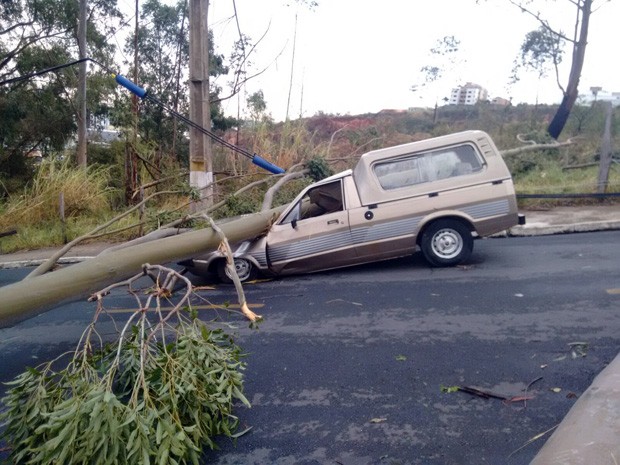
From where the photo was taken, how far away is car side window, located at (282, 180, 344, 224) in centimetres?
1009

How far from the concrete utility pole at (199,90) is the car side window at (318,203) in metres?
2.87

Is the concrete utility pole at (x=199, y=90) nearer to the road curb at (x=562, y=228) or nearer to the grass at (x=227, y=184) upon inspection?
the grass at (x=227, y=184)

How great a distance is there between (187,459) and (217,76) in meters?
18.3

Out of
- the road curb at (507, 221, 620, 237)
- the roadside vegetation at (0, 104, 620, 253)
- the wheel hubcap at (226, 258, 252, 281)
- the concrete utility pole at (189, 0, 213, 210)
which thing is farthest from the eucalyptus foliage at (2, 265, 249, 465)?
the road curb at (507, 221, 620, 237)

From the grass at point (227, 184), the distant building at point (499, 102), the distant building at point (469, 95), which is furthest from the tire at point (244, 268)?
the distant building at point (499, 102)

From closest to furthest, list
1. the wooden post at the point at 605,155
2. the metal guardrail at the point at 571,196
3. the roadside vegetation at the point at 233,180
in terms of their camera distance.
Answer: the wooden post at the point at 605,155 → the metal guardrail at the point at 571,196 → the roadside vegetation at the point at 233,180

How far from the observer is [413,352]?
20.8ft

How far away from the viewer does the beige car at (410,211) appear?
31.2ft

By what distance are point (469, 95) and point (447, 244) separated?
28092mm

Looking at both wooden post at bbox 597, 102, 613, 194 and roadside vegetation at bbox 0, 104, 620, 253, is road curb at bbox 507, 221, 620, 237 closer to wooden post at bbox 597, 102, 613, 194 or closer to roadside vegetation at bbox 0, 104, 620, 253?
roadside vegetation at bbox 0, 104, 620, 253

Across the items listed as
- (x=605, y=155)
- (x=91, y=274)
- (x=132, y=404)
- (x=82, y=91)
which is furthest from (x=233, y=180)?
(x=132, y=404)

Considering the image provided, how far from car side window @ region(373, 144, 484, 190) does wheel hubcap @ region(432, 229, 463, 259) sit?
0.87 metres

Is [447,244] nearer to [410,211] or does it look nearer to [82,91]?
[410,211]

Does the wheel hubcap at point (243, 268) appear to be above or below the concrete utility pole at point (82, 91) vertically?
below
